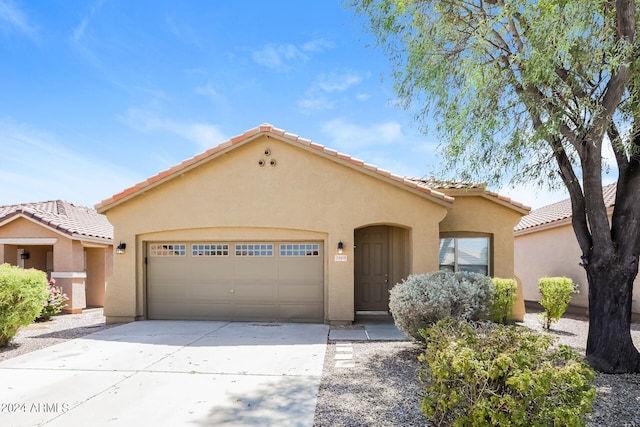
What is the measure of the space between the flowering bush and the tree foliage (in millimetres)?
13127

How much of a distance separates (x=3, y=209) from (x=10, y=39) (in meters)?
9.85

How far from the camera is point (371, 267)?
40.8 ft

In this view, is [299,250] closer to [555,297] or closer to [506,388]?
[555,297]

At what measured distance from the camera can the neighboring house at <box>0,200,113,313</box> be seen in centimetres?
1439

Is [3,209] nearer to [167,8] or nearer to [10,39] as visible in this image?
[10,39]

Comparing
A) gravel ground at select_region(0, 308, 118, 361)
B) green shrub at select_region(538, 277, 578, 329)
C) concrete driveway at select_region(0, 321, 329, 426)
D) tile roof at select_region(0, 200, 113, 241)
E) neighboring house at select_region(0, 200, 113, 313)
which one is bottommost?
gravel ground at select_region(0, 308, 118, 361)

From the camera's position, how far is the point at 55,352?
8.19m

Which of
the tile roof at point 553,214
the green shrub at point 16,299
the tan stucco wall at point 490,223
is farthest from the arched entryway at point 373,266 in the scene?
the green shrub at point 16,299

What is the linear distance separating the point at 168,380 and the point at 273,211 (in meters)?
5.69

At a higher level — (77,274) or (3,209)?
(3,209)

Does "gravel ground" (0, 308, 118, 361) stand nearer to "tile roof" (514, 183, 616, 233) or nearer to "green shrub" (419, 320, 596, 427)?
"green shrub" (419, 320, 596, 427)

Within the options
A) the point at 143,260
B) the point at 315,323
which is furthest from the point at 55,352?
the point at 315,323

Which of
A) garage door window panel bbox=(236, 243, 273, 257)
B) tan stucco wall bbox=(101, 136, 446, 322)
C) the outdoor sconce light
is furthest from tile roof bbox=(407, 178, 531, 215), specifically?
the outdoor sconce light

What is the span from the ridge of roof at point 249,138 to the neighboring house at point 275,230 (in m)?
0.03
